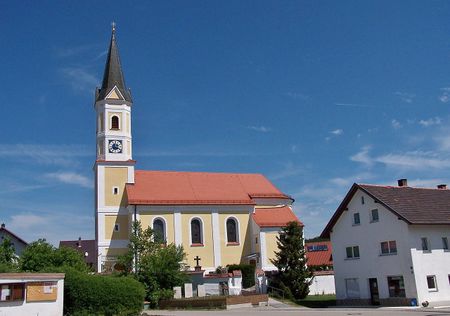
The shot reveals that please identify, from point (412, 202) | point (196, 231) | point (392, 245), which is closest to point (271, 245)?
point (196, 231)

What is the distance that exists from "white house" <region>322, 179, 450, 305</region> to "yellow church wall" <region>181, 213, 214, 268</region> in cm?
1611

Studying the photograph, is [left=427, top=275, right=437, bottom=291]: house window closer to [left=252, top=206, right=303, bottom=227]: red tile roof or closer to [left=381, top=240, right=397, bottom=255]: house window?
[left=381, top=240, right=397, bottom=255]: house window

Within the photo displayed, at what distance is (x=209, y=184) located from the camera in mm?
55250

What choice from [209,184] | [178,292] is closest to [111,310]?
[178,292]

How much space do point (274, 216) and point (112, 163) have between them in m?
17.0

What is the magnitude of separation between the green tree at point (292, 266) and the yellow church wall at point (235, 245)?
9.98 meters

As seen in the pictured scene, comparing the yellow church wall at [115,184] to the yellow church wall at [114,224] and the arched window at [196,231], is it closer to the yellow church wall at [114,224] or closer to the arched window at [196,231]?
the yellow church wall at [114,224]

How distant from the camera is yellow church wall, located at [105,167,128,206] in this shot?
50.0 metres

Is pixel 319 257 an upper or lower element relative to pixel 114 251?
lower

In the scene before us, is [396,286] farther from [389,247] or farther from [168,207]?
[168,207]

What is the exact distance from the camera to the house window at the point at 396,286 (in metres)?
31.3

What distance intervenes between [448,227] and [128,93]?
33779 mm

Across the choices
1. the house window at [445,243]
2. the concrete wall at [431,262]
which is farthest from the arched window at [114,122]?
the house window at [445,243]

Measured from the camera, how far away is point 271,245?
49.3 meters
